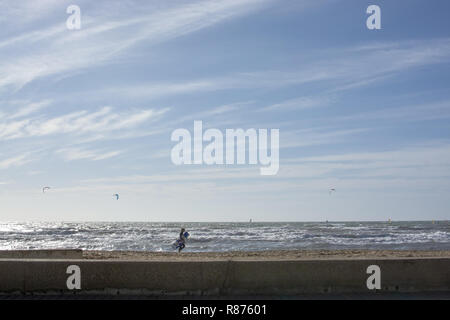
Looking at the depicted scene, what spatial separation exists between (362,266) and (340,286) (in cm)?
39

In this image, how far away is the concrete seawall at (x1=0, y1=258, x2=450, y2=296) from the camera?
634 centimetres

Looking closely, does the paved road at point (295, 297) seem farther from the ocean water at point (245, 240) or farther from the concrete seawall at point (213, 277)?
the ocean water at point (245, 240)

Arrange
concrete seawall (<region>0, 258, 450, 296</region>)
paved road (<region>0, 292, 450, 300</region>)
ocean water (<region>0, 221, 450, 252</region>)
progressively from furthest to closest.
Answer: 1. ocean water (<region>0, 221, 450, 252</region>)
2. concrete seawall (<region>0, 258, 450, 296</region>)
3. paved road (<region>0, 292, 450, 300</region>)

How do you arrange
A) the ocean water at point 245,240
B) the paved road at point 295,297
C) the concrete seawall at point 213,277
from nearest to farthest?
the paved road at point 295,297
the concrete seawall at point 213,277
the ocean water at point 245,240

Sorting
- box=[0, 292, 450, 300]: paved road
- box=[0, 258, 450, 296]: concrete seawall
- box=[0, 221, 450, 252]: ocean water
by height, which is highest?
box=[0, 258, 450, 296]: concrete seawall

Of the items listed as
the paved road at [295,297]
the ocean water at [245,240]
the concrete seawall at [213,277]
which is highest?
the concrete seawall at [213,277]

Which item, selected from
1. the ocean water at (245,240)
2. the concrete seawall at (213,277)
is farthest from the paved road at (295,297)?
the ocean water at (245,240)

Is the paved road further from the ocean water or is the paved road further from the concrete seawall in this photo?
the ocean water

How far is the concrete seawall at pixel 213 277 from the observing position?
634 cm

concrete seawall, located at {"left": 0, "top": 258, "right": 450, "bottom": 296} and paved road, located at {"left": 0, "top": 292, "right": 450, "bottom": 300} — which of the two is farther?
concrete seawall, located at {"left": 0, "top": 258, "right": 450, "bottom": 296}

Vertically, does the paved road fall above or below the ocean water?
above

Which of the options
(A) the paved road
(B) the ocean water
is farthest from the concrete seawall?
(B) the ocean water
